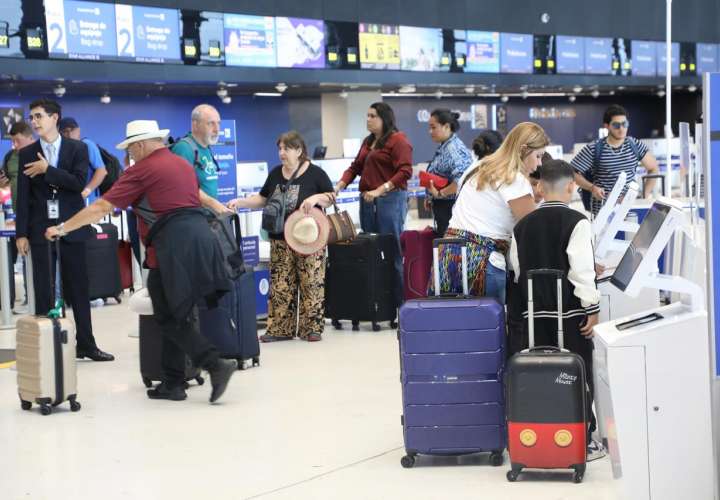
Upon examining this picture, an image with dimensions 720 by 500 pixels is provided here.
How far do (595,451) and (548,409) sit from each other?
0.60 meters

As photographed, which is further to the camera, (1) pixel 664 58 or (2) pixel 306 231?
(1) pixel 664 58

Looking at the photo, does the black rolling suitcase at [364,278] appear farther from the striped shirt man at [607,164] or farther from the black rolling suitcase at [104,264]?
the black rolling suitcase at [104,264]

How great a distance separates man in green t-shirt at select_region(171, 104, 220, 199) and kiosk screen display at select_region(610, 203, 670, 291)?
11.0 feet

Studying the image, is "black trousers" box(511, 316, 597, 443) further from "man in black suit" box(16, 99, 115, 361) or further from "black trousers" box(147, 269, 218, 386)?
"man in black suit" box(16, 99, 115, 361)

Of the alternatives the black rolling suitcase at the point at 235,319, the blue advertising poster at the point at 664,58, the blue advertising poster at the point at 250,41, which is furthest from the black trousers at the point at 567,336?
the blue advertising poster at the point at 664,58

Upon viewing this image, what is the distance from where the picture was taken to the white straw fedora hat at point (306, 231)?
299 inches

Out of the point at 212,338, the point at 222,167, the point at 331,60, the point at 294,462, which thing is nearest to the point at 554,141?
the point at 331,60

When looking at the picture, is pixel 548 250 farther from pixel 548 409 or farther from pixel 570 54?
pixel 570 54

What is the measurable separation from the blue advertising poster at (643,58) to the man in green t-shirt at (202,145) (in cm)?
1739

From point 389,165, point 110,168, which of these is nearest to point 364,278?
point 389,165

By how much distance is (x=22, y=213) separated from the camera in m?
6.95

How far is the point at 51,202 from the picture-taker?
698cm

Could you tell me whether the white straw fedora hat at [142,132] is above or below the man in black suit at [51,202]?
above

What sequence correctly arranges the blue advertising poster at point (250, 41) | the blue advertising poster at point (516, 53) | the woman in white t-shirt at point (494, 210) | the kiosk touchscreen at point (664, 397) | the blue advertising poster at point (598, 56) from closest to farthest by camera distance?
the kiosk touchscreen at point (664, 397) → the woman in white t-shirt at point (494, 210) → the blue advertising poster at point (250, 41) → the blue advertising poster at point (516, 53) → the blue advertising poster at point (598, 56)
